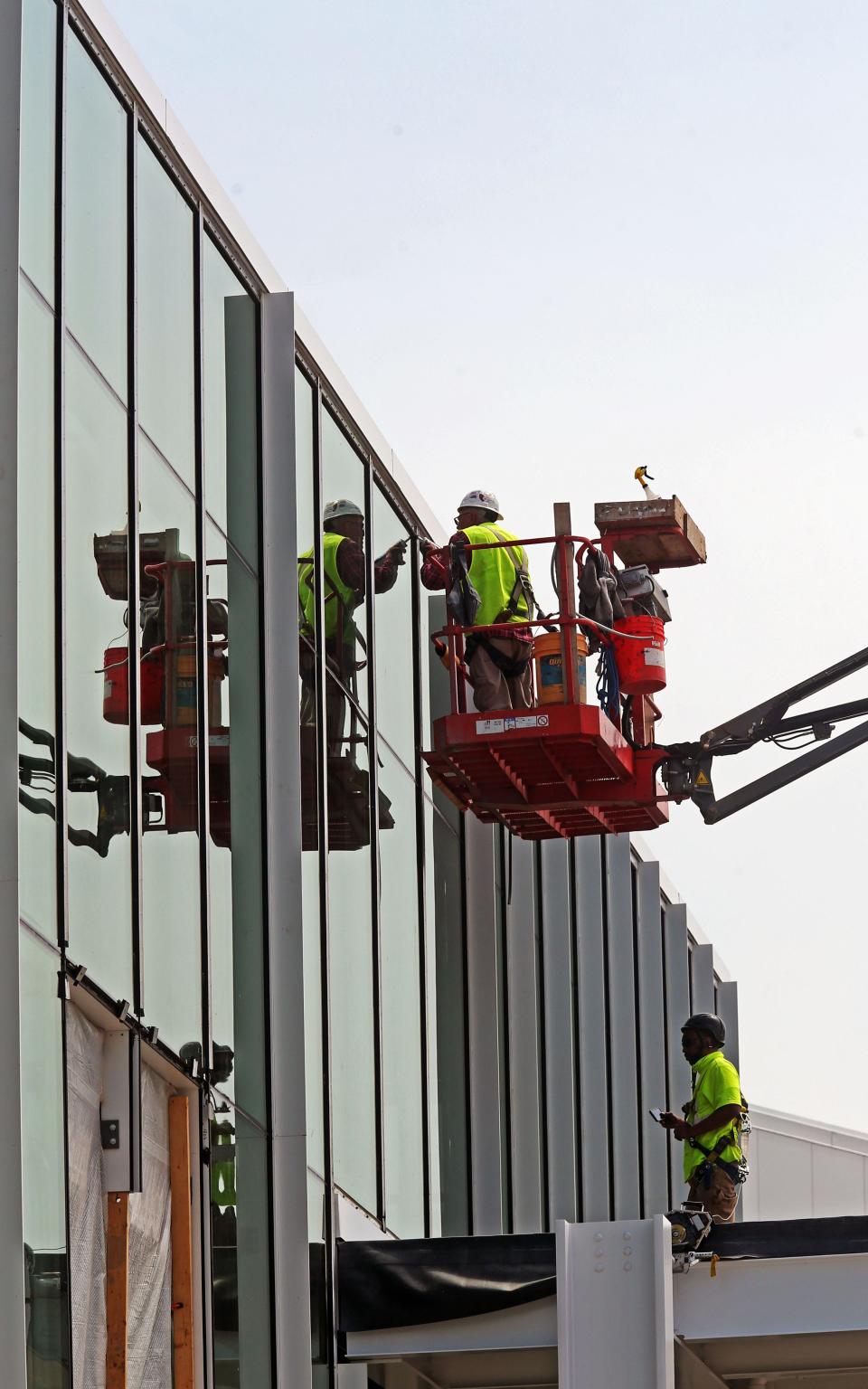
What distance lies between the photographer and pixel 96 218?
1456 cm

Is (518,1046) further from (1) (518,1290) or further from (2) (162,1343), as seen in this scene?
(2) (162,1343)

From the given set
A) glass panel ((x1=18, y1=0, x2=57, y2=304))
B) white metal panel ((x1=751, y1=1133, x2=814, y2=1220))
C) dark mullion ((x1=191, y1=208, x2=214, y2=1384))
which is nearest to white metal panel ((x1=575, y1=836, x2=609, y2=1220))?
dark mullion ((x1=191, y1=208, x2=214, y2=1384))

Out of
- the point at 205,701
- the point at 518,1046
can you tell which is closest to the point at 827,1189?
the point at 518,1046

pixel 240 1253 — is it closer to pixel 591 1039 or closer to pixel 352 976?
pixel 352 976

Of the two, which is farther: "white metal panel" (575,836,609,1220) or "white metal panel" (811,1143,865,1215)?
"white metal panel" (811,1143,865,1215)

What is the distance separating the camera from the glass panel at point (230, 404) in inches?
667

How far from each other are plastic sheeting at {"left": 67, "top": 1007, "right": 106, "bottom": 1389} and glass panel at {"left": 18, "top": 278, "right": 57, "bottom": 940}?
0.94 meters

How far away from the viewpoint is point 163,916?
48.5ft

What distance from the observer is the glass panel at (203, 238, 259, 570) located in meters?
17.0

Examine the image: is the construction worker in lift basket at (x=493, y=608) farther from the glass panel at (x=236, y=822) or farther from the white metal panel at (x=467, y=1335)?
the white metal panel at (x=467, y=1335)

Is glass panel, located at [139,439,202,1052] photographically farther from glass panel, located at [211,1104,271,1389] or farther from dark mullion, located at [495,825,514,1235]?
dark mullion, located at [495,825,514,1235]

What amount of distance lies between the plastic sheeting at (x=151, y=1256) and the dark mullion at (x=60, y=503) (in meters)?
1.99

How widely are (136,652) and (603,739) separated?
17.6 feet

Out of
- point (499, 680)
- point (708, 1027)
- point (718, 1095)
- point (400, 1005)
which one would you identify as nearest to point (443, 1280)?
point (718, 1095)
